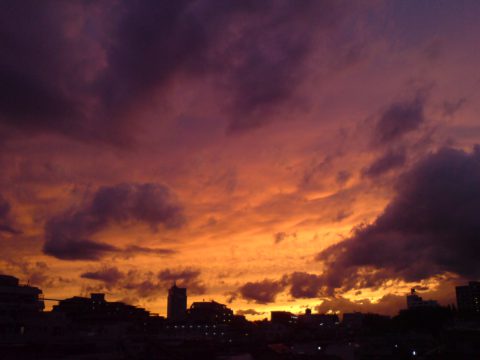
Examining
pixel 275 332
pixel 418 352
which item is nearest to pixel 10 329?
pixel 418 352

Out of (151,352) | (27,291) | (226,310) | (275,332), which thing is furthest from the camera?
(226,310)

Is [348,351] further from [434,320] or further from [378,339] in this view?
[434,320]

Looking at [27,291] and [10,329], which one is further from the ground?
[27,291]

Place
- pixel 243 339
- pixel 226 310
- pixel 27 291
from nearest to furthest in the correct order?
pixel 27 291 < pixel 243 339 < pixel 226 310

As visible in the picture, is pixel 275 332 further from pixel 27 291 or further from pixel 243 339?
pixel 27 291

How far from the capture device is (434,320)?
10781 cm

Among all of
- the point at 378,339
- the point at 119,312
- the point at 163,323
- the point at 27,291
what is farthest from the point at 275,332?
the point at 27,291

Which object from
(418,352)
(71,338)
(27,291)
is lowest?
(418,352)

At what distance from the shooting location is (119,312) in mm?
128500

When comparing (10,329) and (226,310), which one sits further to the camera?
(226,310)

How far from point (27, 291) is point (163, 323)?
2566 inches

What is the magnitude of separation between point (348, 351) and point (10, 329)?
158 ft

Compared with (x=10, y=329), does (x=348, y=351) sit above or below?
below

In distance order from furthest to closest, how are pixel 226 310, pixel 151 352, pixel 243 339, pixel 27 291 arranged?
pixel 226 310, pixel 243 339, pixel 27 291, pixel 151 352
